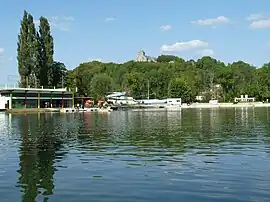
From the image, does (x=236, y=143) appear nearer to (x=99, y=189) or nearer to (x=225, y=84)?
(x=99, y=189)

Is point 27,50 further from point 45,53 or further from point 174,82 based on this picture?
point 174,82

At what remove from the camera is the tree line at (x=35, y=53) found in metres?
103

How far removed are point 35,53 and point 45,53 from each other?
4.63 metres

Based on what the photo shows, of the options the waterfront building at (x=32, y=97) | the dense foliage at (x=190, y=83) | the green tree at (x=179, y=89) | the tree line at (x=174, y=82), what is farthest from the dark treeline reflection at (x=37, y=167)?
the green tree at (x=179, y=89)

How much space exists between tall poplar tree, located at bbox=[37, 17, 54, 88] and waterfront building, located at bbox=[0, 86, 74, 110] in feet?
13.0

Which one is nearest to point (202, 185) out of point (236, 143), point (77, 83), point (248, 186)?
point (248, 186)

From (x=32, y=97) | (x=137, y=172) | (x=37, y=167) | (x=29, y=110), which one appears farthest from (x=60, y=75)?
(x=137, y=172)

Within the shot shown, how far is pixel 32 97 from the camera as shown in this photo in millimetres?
114938

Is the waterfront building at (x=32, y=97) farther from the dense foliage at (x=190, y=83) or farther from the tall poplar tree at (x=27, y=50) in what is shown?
the dense foliage at (x=190, y=83)

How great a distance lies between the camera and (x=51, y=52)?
109812 mm

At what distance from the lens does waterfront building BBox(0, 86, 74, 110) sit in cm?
11019

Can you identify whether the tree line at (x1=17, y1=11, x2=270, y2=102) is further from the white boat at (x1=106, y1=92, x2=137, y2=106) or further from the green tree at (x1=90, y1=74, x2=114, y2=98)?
the white boat at (x1=106, y1=92, x2=137, y2=106)

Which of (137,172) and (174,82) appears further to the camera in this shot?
(174,82)

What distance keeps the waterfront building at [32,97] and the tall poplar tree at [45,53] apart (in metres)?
3.96
